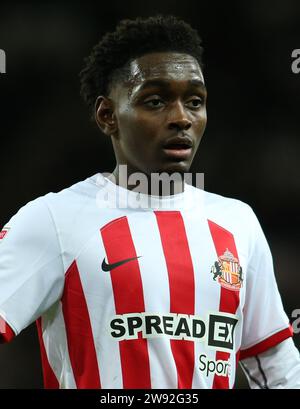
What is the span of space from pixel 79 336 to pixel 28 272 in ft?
0.69

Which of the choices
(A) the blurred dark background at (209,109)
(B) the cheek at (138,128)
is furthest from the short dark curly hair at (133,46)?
(A) the blurred dark background at (209,109)

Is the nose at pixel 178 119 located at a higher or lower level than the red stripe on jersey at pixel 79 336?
higher

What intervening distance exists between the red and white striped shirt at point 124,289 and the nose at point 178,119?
227 millimetres

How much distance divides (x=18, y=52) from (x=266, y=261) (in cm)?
234

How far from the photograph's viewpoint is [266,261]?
2.53m

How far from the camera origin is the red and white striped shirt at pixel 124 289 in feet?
7.47

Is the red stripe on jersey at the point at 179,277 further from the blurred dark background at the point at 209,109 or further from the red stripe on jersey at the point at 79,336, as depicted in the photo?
the blurred dark background at the point at 209,109

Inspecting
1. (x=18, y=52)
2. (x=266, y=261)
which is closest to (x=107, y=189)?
(x=266, y=261)

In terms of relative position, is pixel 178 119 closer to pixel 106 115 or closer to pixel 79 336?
pixel 106 115

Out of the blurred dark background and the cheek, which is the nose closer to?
the cheek

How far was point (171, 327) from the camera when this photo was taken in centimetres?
229
